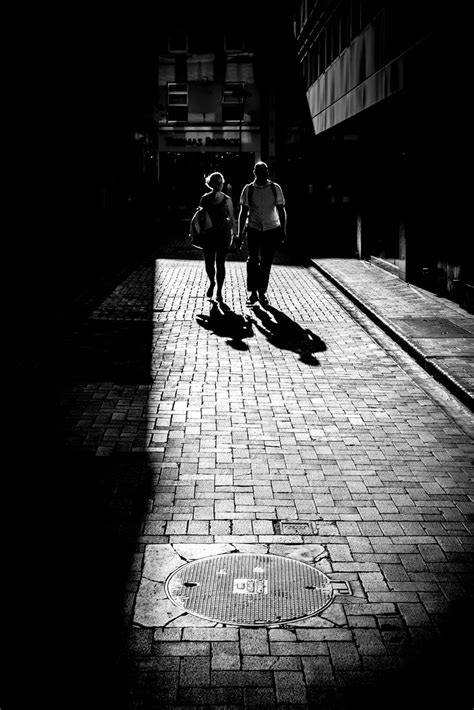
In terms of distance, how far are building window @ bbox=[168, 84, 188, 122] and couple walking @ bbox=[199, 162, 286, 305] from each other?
Result: 3535 centimetres

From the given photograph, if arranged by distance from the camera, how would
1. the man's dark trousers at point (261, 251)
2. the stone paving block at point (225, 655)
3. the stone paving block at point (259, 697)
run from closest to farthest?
the stone paving block at point (259, 697)
the stone paving block at point (225, 655)
the man's dark trousers at point (261, 251)

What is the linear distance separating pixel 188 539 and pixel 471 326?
23.4 ft

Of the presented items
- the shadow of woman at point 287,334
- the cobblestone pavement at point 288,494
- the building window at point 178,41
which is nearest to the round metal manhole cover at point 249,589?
the cobblestone pavement at point 288,494

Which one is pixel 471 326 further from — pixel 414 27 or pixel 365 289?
pixel 414 27

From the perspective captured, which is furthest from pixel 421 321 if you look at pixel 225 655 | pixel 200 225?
pixel 225 655

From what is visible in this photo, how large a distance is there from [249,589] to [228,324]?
7659 mm

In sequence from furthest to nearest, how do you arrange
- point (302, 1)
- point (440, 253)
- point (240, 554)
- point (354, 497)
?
1. point (302, 1)
2. point (440, 253)
3. point (354, 497)
4. point (240, 554)

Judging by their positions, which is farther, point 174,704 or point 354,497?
point 354,497

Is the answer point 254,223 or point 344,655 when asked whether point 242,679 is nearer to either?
point 344,655

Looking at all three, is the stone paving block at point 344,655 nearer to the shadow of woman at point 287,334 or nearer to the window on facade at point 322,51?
the shadow of woman at point 287,334

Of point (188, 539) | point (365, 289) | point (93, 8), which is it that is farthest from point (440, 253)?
point (93, 8)

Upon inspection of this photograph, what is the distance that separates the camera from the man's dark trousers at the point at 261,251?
12883mm

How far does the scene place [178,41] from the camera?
4709 centimetres

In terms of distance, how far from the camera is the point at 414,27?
13805mm
